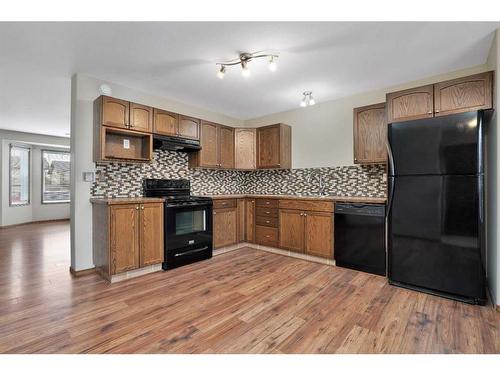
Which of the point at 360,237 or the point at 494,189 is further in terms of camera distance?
the point at 360,237

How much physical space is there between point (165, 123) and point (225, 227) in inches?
72.4

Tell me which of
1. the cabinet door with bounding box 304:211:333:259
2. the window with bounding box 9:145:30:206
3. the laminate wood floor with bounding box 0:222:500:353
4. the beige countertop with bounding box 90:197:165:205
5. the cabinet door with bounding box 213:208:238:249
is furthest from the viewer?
the window with bounding box 9:145:30:206

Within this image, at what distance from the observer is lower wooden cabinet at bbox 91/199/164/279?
2809mm

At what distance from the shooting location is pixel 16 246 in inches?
177

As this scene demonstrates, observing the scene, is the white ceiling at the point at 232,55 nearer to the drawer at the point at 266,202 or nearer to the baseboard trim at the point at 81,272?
the drawer at the point at 266,202

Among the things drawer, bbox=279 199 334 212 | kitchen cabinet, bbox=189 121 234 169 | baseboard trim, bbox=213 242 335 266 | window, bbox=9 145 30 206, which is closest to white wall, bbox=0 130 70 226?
window, bbox=9 145 30 206

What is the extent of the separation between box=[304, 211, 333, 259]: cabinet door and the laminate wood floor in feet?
1.04

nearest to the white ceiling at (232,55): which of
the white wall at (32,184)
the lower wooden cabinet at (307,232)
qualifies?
the lower wooden cabinet at (307,232)

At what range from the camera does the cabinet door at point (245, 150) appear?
4605mm

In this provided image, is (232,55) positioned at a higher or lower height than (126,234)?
higher

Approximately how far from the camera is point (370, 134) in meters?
3.28

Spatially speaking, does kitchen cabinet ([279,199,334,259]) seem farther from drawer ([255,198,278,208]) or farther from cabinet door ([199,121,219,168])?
cabinet door ([199,121,219,168])

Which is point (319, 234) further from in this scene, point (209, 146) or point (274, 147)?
point (209, 146)

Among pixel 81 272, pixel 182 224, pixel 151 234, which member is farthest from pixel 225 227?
pixel 81 272
